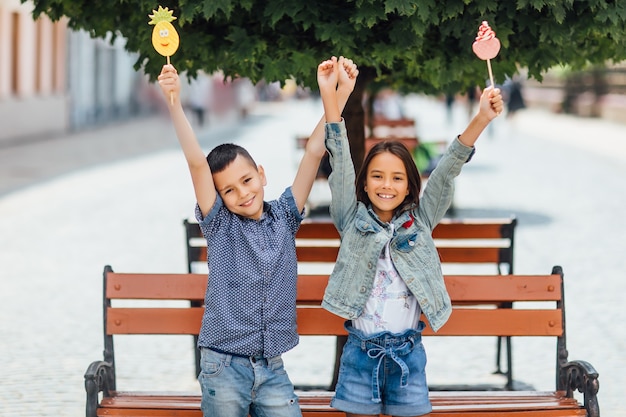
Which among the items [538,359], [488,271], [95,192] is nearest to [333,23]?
[538,359]

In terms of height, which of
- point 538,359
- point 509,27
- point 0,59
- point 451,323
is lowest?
point 538,359

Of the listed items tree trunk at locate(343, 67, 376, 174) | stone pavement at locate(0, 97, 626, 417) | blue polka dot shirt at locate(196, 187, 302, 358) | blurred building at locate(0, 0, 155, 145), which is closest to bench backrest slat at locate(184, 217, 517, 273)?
tree trunk at locate(343, 67, 376, 174)

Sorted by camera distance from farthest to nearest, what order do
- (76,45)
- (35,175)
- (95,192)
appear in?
(76,45) < (35,175) < (95,192)

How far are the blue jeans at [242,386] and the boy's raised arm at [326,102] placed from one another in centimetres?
59

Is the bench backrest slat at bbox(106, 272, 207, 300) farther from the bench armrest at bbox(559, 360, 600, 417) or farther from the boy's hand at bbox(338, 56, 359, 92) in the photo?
the bench armrest at bbox(559, 360, 600, 417)

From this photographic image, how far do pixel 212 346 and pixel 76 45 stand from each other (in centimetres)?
3410

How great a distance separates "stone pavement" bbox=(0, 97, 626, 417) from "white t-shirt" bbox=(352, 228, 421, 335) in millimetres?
2332

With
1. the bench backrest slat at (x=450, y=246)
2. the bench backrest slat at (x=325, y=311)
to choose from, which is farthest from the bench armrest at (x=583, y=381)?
the bench backrest slat at (x=450, y=246)

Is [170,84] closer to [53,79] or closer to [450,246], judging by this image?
[450,246]

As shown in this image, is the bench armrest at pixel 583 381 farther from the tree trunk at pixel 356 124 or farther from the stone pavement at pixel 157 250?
the tree trunk at pixel 356 124

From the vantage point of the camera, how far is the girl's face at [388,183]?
12.9 feet

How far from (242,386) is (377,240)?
669mm

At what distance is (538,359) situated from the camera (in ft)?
23.3

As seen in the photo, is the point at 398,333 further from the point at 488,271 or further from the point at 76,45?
the point at 76,45
